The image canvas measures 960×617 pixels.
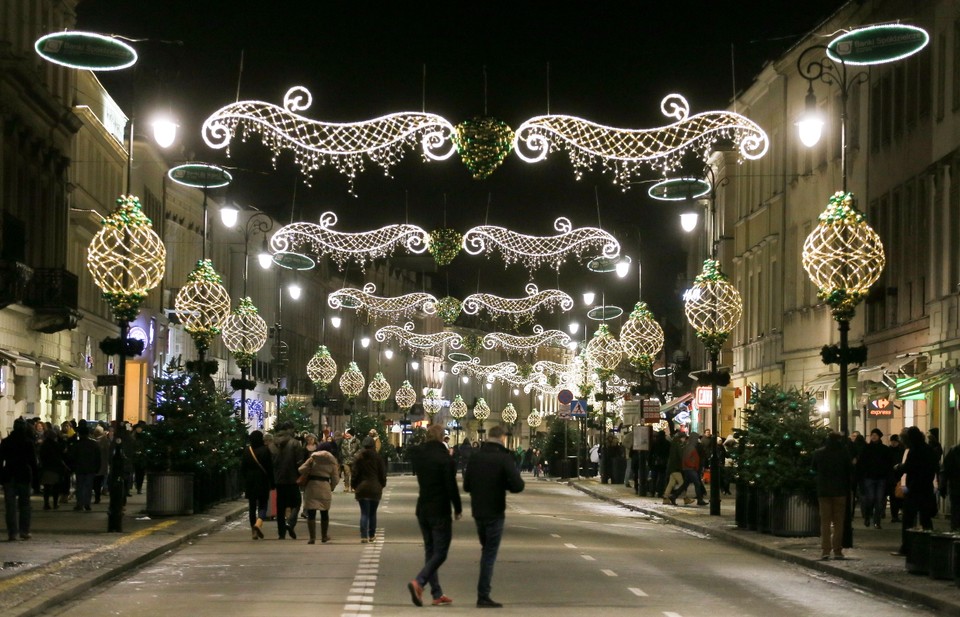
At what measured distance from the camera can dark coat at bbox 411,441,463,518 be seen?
18.5m

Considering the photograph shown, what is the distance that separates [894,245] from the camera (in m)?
43.4

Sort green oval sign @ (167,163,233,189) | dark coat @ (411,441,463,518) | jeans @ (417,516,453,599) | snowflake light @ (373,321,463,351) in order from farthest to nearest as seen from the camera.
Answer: snowflake light @ (373,321,463,351) → green oval sign @ (167,163,233,189) → dark coat @ (411,441,463,518) → jeans @ (417,516,453,599)

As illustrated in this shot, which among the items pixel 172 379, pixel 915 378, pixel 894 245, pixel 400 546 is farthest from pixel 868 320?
pixel 400 546

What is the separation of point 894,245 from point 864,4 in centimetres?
651

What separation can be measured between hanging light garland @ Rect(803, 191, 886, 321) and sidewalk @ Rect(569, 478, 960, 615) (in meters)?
3.57

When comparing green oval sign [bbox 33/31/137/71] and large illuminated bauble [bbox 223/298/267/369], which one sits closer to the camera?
green oval sign [bbox 33/31/137/71]

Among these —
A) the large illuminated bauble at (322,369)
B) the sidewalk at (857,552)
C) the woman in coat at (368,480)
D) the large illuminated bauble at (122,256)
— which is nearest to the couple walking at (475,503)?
the sidewalk at (857,552)

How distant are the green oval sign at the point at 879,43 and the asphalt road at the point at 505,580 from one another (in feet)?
21.0

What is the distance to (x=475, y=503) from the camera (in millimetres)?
18078

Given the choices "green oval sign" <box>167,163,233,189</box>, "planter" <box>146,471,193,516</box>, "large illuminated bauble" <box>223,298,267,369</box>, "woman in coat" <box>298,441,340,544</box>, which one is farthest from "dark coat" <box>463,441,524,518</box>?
"large illuminated bauble" <box>223,298,267,369</box>

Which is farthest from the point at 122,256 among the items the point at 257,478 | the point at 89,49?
the point at 89,49

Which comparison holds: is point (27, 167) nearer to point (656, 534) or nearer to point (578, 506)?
point (578, 506)

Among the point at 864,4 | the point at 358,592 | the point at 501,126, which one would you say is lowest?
the point at 358,592

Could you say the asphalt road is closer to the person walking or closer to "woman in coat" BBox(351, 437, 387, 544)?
"woman in coat" BBox(351, 437, 387, 544)
